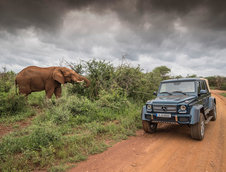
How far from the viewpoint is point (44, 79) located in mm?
8688

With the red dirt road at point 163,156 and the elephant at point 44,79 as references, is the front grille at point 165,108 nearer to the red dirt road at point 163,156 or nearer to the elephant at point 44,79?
the red dirt road at point 163,156

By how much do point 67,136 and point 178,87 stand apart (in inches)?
170

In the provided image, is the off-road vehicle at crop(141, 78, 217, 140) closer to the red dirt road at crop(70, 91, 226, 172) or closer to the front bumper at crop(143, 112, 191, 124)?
the front bumper at crop(143, 112, 191, 124)

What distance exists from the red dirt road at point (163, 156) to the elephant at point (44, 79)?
17.4 feet

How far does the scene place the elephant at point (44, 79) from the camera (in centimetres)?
843

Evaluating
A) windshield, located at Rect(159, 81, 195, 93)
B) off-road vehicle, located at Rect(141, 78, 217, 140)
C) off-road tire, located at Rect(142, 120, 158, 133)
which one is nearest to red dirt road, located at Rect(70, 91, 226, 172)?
off-road tire, located at Rect(142, 120, 158, 133)

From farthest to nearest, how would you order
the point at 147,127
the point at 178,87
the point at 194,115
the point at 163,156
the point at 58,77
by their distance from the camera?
1. the point at 58,77
2. the point at 178,87
3. the point at 147,127
4. the point at 194,115
5. the point at 163,156

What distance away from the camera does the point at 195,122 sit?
Answer: 12.8 ft

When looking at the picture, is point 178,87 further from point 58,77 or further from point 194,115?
point 58,77

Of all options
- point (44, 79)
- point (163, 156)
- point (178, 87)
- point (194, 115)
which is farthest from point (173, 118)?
point (44, 79)

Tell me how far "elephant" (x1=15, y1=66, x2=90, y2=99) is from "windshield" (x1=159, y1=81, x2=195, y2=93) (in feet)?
14.9

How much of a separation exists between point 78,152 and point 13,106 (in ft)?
15.8

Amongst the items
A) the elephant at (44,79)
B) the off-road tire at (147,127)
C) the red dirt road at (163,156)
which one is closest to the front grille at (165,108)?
the off-road tire at (147,127)

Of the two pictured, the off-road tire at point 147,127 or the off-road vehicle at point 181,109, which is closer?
the off-road vehicle at point 181,109
